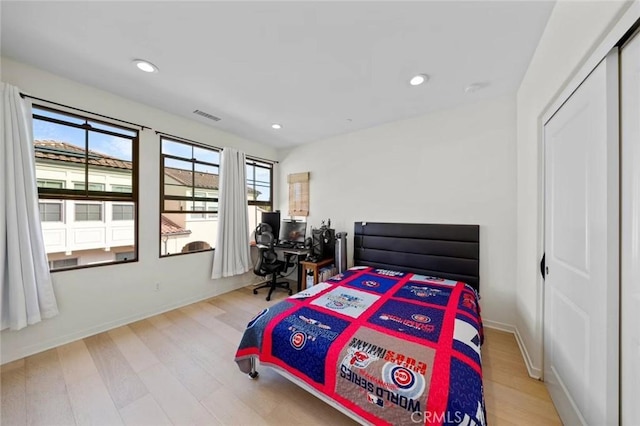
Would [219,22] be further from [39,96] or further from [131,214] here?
[131,214]

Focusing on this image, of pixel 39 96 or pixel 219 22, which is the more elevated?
pixel 219 22

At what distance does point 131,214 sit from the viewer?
Result: 2734 millimetres

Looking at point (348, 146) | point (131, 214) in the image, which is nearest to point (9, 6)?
point (131, 214)

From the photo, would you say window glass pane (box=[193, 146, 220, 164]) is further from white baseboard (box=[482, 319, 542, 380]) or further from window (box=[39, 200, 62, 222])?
white baseboard (box=[482, 319, 542, 380])

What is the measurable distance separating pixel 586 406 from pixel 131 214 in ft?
13.6

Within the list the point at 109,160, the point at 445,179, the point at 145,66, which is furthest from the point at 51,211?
the point at 445,179

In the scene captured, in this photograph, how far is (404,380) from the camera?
1133mm

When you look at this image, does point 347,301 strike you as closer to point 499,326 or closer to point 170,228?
point 499,326

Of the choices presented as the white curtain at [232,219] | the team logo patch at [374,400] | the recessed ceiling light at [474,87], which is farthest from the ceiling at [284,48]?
the team logo patch at [374,400]

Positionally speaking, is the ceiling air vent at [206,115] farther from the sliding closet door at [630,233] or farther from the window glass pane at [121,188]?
the sliding closet door at [630,233]

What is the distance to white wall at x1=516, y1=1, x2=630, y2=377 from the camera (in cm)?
108

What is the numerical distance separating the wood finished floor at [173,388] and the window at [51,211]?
1.27 m

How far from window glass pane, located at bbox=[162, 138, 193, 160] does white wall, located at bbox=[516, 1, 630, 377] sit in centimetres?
388

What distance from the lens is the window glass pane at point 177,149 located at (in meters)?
3.00
